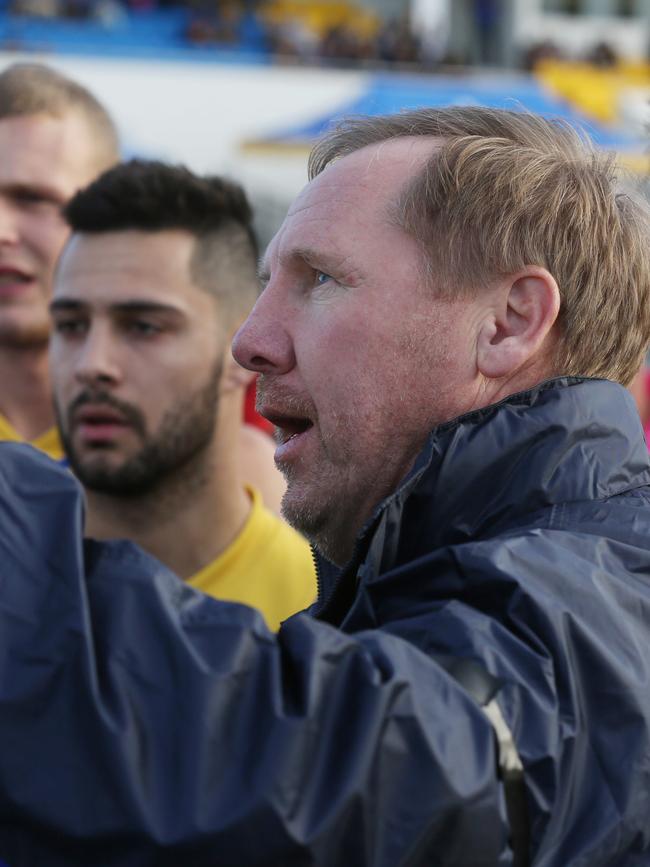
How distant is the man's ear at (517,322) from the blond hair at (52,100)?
2306 mm

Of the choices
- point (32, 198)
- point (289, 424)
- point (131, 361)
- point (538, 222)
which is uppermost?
point (538, 222)

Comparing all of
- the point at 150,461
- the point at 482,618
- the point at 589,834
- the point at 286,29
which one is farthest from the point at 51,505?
the point at 286,29

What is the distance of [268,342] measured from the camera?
141 centimetres

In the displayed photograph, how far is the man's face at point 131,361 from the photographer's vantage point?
2672 mm

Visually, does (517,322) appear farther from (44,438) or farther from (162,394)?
(44,438)

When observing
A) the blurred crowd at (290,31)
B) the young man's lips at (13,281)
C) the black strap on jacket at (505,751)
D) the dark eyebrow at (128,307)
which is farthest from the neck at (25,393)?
the blurred crowd at (290,31)

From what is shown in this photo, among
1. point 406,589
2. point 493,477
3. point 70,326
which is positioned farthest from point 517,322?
point 70,326

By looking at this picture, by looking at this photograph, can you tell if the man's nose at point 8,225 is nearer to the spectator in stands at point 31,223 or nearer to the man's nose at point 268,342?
the spectator in stands at point 31,223

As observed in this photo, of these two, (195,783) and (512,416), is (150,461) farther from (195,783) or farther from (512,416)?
(195,783)

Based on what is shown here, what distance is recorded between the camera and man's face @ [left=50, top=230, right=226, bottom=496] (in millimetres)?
2672

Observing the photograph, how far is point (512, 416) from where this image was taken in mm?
1248

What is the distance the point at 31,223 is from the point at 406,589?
2417 millimetres

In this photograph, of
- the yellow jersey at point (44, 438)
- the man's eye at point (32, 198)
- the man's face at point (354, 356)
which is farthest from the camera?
the man's eye at point (32, 198)

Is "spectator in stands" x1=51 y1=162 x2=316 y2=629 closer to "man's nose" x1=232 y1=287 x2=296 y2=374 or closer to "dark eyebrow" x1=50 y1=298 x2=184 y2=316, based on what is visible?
"dark eyebrow" x1=50 y1=298 x2=184 y2=316
